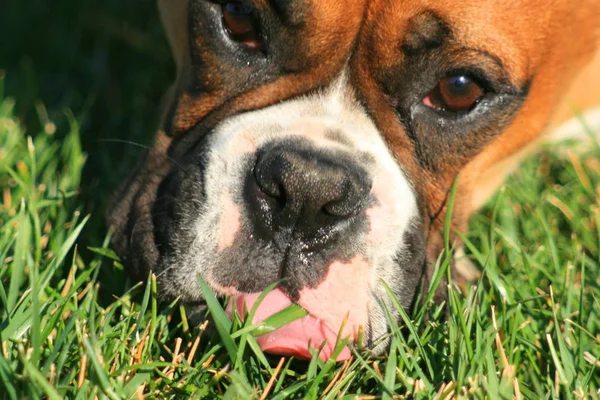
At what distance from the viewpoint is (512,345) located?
8.18 feet

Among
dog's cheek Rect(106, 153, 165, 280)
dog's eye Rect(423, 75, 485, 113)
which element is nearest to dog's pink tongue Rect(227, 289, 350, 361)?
dog's cheek Rect(106, 153, 165, 280)

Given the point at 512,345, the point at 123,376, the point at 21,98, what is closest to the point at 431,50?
the point at 512,345

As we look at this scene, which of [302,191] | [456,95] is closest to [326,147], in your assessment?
[302,191]

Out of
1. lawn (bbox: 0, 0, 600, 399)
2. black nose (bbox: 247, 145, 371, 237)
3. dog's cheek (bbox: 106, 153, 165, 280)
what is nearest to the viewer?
lawn (bbox: 0, 0, 600, 399)

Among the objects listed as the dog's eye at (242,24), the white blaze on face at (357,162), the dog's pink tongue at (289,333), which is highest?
the dog's eye at (242,24)

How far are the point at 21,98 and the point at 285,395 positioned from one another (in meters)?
2.37

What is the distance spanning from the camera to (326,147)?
2584 millimetres

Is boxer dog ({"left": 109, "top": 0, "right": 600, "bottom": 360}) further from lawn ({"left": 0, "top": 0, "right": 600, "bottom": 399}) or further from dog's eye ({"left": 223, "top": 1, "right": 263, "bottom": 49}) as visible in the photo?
lawn ({"left": 0, "top": 0, "right": 600, "bottom": 399})

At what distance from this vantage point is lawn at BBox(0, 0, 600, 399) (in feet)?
7.30

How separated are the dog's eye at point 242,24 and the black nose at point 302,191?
0.44 meters

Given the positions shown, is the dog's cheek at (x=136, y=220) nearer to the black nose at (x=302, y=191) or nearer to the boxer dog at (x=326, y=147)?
the boxer dog at (x=326, y=147)

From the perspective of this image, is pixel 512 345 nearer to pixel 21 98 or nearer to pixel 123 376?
pixel 123 376

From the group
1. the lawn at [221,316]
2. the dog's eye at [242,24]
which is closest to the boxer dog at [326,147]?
the dog's eye at [242,24]

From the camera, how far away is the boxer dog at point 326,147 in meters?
2.43
